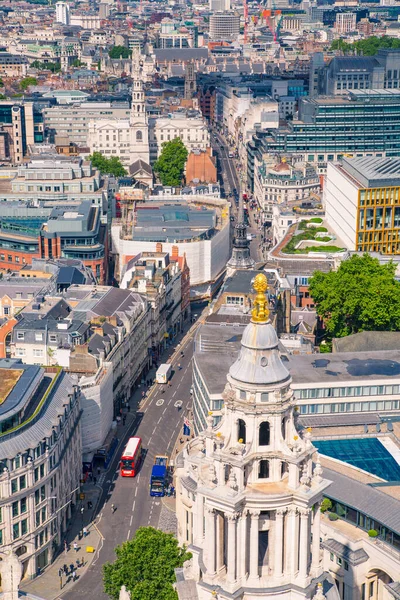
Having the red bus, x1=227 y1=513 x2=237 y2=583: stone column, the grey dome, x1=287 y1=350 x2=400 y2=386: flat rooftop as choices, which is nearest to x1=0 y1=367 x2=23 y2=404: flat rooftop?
the red bus

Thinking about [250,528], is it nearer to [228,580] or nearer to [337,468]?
[228,580]

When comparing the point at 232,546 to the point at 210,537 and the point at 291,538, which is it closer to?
the point at 210,537

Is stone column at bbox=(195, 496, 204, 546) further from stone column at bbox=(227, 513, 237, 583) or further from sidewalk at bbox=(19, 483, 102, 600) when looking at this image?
sidewalk at bbox=(19, 483, 102, 600)

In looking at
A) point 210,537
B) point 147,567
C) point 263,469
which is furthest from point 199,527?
point 147,567

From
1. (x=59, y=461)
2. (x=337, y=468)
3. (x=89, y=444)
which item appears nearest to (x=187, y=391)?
(x=89, y=444)

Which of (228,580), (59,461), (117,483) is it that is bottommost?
(117,483)
